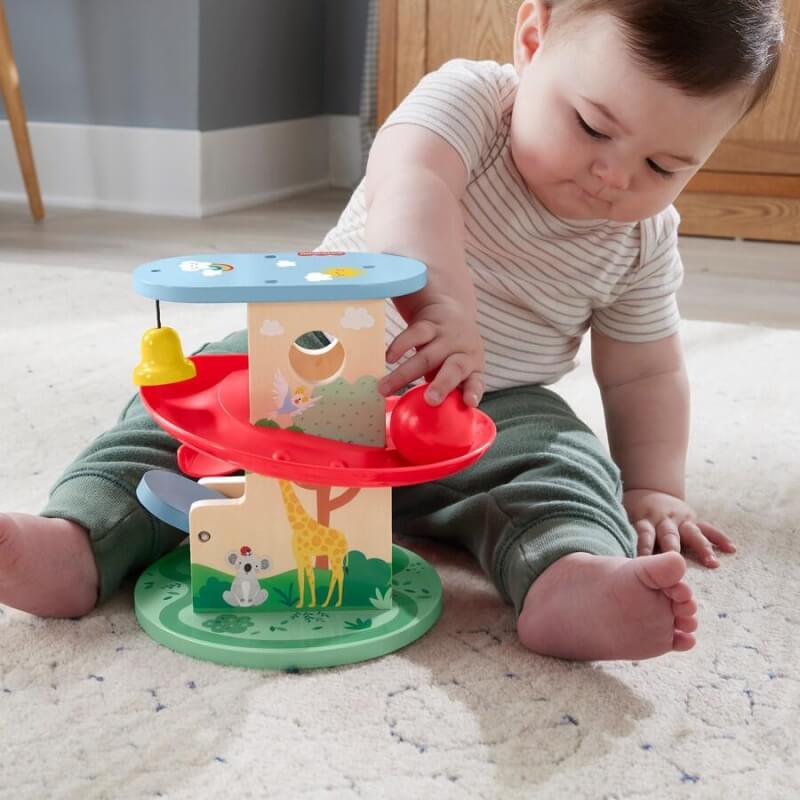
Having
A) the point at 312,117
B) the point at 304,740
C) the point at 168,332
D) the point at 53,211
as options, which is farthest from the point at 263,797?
the point at 312,117

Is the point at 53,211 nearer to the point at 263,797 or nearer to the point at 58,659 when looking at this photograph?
the point at 58,659

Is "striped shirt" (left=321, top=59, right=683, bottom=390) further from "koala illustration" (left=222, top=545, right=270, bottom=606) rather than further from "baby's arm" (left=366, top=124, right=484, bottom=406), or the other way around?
"koala illustration" (left=222, top=545, right=270, bottom=606)

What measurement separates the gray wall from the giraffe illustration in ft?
5.85

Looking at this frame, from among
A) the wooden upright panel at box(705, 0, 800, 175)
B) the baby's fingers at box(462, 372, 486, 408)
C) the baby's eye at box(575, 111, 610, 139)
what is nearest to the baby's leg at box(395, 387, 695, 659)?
the baby's fingers at box(462, 372, 486, 408)

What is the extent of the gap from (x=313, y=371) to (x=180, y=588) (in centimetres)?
15

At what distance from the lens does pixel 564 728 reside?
53 cm

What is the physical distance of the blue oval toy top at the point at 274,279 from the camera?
1.74ft

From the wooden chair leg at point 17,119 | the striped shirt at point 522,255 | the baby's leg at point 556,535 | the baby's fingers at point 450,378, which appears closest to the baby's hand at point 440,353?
the baby's fingers at point 450,378

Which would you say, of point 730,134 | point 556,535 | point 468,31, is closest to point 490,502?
point 556,535

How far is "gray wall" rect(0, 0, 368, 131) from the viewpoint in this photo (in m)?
2.20

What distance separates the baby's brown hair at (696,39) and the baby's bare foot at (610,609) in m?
0.30

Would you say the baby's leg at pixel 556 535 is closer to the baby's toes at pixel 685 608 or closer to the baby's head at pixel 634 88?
the baby's toes at pixel 685 608

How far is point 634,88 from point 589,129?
5 cm

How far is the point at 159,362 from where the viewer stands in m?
0.61
